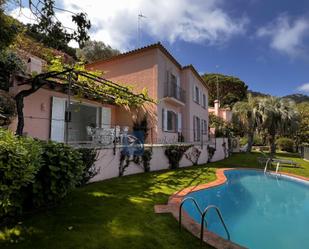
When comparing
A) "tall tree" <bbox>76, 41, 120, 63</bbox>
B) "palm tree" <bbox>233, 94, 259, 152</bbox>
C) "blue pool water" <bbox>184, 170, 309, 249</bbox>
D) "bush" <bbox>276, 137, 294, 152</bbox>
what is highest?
"tall tree" <bbox>76, 41, 120, 63</bbox>

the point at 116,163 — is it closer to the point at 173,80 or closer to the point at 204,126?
the point at 173,80

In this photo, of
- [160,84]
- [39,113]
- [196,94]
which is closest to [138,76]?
[160,84]

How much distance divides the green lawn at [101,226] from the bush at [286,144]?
34062 mm

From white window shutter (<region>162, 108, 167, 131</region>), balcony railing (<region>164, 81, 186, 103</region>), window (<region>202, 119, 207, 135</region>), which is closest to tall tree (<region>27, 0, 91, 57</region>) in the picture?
white window shutter (<region>162, 108, 167, 131</region>)

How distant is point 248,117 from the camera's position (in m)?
28.5

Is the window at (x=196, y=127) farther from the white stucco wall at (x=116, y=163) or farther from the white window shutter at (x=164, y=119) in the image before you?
the white stucco wall at (x=116, y=163)

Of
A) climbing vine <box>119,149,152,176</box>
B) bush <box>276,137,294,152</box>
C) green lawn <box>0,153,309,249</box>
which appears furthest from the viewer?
bush <box>276,137,294,152</box>

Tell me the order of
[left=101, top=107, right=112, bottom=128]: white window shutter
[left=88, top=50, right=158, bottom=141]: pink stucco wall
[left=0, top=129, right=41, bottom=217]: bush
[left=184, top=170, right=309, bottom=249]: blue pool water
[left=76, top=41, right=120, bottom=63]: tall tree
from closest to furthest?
[left=0, top=129, right=41, bottom=217]: bush < [left=184, top=170, right=309, bottom=249]: blue pool water < [left=101, top=107, right=112, bottom=128]: white window shutter < [left=88, top=50, right=158, bottom=141]: pink stucco wall < [left=76, top=41, right=120, bottom=63]: tall tree

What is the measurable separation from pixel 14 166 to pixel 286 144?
39.3 meters

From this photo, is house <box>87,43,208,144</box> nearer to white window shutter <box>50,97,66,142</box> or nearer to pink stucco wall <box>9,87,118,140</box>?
white window shutter <box>50,97,66,142</box>

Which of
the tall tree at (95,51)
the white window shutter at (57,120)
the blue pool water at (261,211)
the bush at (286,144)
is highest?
the tall tree at (95,51)

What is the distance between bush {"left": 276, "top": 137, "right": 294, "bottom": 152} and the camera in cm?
3581

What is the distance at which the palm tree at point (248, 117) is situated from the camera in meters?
28.3

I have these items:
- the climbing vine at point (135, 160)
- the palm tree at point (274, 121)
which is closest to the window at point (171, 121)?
the climbing vine at point (135, 160)
